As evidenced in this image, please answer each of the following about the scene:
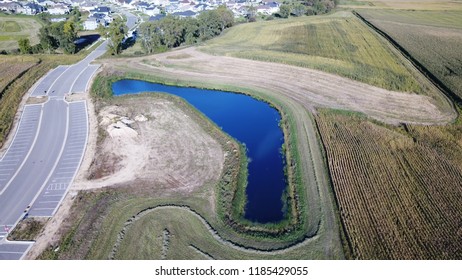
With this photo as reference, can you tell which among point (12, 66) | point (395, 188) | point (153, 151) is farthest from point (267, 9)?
point (395, 188)

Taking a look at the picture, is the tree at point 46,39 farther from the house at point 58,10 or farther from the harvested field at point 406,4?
the harvested field at point 406,4

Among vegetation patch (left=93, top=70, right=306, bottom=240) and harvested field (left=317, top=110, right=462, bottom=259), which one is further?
vegetation patch (left=93, top=70, right=306, bottom=240)

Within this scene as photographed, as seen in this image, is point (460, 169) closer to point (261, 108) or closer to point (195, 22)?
point (261, 108)

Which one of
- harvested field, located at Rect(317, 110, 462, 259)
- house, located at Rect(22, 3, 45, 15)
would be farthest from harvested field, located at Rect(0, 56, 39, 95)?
house, located at Rect(22, 3, 45, 15)

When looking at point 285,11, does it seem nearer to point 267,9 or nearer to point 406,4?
point 267,9

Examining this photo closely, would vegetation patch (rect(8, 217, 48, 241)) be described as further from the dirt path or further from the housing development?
the dirt path
